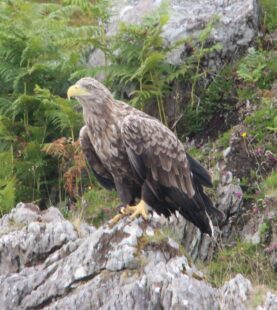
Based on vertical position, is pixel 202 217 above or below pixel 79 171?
above

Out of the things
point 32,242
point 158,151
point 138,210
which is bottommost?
point 32,242

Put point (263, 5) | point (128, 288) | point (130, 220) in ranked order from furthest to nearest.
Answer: point (263, 5)
point (130, 220)
point (128, 288)

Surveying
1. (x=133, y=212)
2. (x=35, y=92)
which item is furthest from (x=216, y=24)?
(x=133, y=212)

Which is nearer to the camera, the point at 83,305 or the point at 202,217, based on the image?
the point at 83,305

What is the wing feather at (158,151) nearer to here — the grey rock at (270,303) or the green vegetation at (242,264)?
the green vegetation at (242,264)

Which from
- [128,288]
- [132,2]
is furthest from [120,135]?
[132,2]

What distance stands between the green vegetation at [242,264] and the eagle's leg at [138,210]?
→ 1324 mm

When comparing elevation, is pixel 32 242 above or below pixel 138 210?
below

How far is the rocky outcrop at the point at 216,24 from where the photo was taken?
14.9 m

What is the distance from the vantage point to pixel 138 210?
9.76 meters

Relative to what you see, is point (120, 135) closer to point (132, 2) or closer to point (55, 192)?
point (55, 192)

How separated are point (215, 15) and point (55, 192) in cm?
355

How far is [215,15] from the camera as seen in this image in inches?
586

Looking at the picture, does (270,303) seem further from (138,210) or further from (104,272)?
(138,210)
